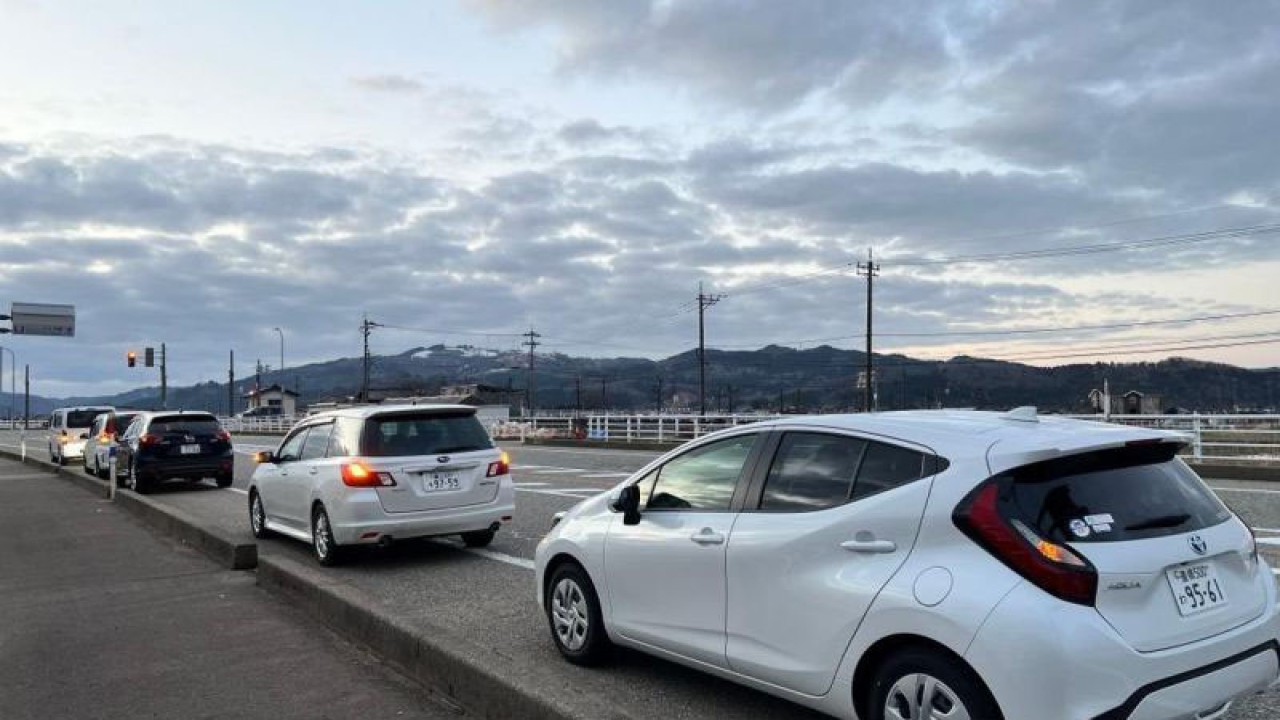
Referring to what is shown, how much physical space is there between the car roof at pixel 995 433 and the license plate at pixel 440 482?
5617 millimetres

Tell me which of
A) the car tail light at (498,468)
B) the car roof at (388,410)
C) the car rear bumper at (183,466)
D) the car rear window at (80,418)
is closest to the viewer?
the car roof at (388,410)

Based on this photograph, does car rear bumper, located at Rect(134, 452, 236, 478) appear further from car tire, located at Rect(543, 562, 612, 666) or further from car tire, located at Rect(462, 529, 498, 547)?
car tire, located at Rect(543, 562, 612, 666)

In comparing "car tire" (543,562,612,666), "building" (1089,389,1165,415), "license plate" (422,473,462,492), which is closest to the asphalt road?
"car tire" (543,562,612,666)

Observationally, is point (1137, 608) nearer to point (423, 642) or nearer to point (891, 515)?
point (891, 515)

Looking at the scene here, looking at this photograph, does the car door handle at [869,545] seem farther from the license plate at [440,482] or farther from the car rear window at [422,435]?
the car rear window at [422,435]

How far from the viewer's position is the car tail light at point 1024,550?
11.4ft

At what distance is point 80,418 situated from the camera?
29812 millimetres

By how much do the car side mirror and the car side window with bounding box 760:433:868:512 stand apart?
3.19 ft

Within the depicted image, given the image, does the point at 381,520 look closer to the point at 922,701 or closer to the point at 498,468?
the point at 498,468

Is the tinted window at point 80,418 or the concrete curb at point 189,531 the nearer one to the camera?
the concrete curb at point 189,531

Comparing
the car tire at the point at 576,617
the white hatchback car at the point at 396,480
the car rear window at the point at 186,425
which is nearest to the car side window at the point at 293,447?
the white hatchback car at the point at 396,480

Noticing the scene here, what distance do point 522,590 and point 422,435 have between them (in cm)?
244

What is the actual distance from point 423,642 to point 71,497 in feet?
56.9

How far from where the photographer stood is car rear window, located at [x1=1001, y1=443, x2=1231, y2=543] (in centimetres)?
369
